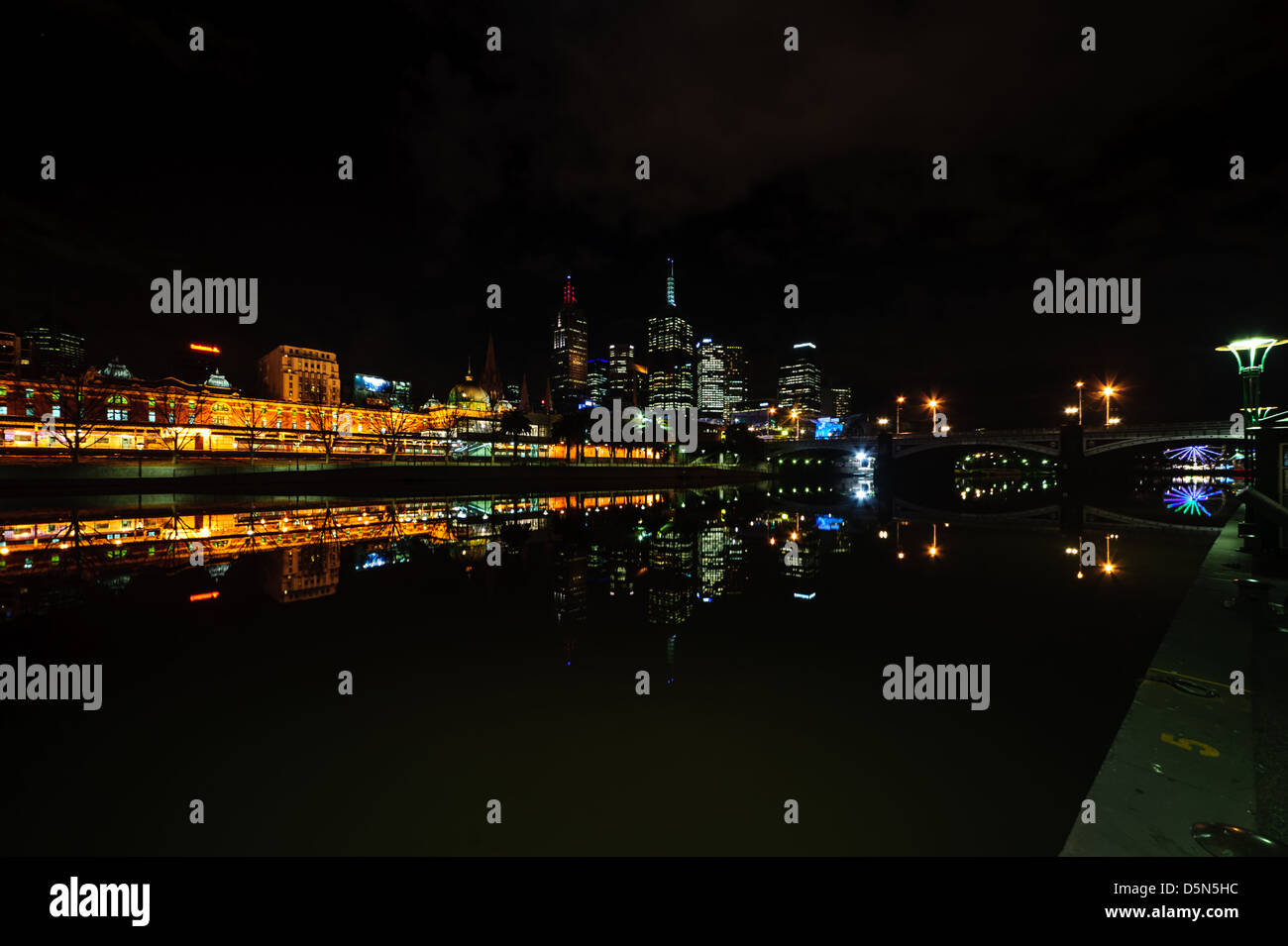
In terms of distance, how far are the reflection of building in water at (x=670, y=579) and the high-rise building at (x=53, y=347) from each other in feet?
504

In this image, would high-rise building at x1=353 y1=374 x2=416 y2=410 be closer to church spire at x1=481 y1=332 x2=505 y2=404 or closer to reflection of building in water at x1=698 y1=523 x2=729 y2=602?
church spire at x1=481 y1=332 x2=505 y2=404

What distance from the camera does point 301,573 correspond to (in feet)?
38.8

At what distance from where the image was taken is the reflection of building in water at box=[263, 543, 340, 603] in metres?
10.1

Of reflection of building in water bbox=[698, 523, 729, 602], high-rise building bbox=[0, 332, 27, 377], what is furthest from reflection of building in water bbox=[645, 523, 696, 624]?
high-rise building bbox=[0, 332, 27, 377]

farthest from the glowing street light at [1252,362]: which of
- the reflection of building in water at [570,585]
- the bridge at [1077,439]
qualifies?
the bridge at [1077,439]

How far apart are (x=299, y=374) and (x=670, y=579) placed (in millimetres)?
149110

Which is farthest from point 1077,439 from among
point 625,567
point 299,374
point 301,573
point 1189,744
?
point 299,374

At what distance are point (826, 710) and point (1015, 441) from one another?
80302 mm

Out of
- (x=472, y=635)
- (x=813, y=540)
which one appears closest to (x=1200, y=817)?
(x=472, y=635)

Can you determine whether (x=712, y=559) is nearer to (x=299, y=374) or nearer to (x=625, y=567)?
(x=625, y=567)

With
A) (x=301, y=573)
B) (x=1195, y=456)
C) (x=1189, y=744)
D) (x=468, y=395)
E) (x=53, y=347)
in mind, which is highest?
(x=53, y=347)

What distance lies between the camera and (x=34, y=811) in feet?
12.1

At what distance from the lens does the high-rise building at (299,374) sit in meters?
129

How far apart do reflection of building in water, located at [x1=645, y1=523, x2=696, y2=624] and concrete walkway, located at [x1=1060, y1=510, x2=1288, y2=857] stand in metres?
5.41
